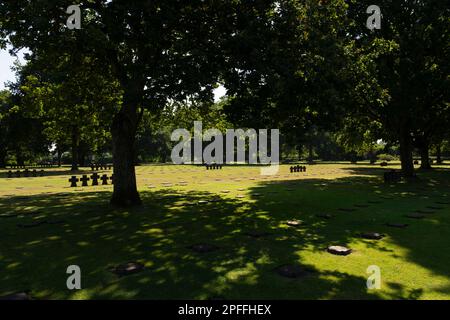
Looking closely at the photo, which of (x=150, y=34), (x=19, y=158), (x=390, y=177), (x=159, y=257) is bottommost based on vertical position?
(x=159, y=257)

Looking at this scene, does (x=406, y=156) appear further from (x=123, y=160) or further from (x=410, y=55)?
(x=123, y=160)

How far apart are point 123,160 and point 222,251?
24.8 feet

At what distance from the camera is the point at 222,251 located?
22.0 ft

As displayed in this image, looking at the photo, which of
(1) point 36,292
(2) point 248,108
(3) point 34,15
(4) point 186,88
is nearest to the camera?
(1) point 36,292

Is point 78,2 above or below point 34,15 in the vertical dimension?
above

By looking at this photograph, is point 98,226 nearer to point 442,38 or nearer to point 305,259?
point 305,259

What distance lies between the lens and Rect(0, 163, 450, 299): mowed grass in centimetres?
482

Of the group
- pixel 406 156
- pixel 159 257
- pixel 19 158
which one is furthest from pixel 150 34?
pixel 19 158

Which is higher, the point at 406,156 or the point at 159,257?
the point at 406,156

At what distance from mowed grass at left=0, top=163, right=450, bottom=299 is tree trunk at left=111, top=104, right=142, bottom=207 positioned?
1026 millimetres

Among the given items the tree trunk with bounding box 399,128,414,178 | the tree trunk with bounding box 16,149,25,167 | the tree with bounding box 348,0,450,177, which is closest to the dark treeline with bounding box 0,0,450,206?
the tree with bounding box 348,0,450,177

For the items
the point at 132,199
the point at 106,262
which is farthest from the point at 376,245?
the point at 132,199
